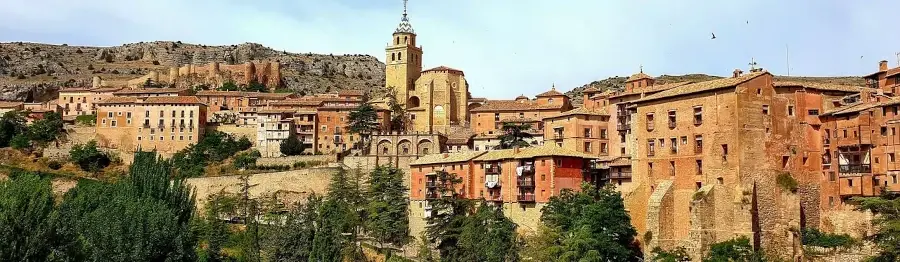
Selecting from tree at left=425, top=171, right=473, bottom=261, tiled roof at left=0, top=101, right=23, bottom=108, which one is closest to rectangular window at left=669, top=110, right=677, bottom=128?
tree at left=425, top=171, right=473, bottom=261

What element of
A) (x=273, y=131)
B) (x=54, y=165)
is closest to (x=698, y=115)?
(x=273, y=131)

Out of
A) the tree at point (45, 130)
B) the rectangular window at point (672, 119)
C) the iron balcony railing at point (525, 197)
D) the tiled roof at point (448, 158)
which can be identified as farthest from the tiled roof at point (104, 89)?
the rectangular window at point (672, 119)

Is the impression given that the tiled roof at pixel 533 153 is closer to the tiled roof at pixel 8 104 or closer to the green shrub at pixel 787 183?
the green shrub at pixel 787 183

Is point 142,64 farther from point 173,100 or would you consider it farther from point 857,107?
point 857,107

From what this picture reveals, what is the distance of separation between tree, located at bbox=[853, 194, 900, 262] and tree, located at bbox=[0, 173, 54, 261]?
3252 centimetres

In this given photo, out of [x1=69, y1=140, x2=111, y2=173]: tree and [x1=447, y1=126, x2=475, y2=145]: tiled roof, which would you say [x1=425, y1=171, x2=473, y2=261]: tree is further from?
[x1=69, y1=140, x2=111, y2=173]: tree

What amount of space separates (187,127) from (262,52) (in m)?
55.5

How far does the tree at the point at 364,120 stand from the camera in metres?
79.4

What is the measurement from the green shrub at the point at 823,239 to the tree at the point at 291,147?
44.5 meters

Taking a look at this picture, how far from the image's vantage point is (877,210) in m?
43.8

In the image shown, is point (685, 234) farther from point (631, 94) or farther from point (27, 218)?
point (27, 218)

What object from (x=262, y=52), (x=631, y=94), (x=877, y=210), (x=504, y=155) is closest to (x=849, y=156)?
(x=877, y=210)

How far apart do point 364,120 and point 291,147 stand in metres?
6.44

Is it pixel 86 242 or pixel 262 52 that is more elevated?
pixel 262 52
